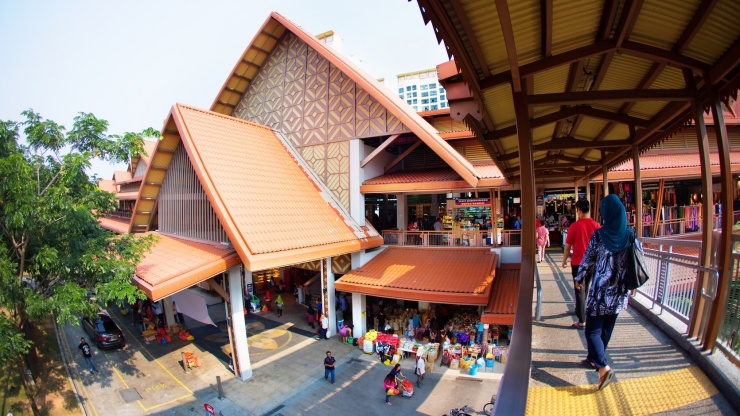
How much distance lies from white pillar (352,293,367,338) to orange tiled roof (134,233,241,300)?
5.15 m

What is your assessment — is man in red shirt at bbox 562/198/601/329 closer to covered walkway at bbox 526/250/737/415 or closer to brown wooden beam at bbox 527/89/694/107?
covered walkway at bbox 526/250/737/415

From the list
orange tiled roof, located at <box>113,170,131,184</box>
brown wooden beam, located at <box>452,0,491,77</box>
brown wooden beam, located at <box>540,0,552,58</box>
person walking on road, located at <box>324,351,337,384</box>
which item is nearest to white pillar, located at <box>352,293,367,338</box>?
person walking on road, located at <box>324,351,337,384</box>

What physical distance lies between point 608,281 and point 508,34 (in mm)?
2302

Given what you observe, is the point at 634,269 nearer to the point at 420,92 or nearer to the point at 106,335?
the point at 106,335

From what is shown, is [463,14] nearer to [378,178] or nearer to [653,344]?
[653,344]

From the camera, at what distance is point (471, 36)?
3.04 meters

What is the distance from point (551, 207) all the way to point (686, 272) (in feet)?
54.7

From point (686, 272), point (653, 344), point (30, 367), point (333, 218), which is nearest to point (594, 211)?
point (333, 218)

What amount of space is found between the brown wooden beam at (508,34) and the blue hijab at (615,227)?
1.35m

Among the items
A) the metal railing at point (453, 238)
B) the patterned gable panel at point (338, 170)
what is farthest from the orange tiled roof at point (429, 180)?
the metal railing at point (453, 238)

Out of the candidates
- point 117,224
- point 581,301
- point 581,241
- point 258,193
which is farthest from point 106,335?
point 581,241

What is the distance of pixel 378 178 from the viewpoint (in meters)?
16.0

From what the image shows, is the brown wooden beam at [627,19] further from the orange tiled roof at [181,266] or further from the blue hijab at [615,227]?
the orange tiled roof at [181,266]

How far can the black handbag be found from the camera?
3.09 meters
